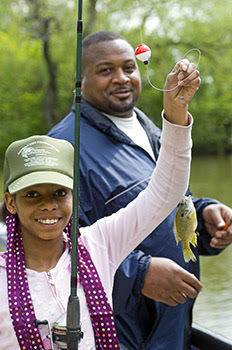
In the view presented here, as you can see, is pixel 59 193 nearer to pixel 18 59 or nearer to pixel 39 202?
pixel 39 202

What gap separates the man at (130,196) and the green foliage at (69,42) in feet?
51.7

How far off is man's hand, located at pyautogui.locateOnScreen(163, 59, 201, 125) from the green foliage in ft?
55.5

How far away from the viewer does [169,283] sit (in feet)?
7.72

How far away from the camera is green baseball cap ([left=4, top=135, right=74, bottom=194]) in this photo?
1891 millimetres

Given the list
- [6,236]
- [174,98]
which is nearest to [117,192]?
[6,236]

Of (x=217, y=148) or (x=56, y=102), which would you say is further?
(x=217, y=148)

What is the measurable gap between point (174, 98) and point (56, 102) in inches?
753

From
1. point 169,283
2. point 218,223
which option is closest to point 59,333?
point 169,283

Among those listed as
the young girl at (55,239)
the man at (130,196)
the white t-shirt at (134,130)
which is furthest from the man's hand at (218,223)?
the young girl at (55,239)

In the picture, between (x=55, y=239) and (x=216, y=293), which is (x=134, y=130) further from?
(x=216, y=293)

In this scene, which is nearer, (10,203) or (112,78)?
(10,203)

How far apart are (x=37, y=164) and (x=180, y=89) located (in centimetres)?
56

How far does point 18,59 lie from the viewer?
834 inches

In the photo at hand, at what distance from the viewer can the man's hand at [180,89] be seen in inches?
68.3
